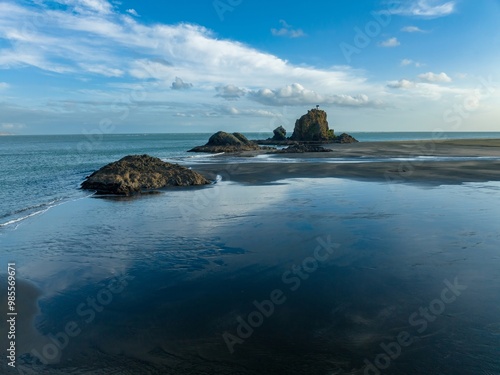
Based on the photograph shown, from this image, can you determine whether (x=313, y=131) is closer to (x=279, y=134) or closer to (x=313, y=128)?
(x=313, y=128)

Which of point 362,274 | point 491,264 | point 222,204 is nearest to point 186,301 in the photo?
point 362,274

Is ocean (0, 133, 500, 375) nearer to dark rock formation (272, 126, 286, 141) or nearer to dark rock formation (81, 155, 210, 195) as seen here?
dark rock formation (81, 155, 210, 195)

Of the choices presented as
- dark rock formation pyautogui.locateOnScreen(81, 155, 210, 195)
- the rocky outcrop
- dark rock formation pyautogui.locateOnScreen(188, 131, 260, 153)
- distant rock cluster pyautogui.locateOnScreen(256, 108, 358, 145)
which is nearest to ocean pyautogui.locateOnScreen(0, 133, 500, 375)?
dark rock formation pyautogui.locateOnScreen(81, 155, 210, 195)

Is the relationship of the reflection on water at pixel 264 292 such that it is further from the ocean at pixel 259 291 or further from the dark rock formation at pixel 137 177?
the dark rock formation at pixel 137 177

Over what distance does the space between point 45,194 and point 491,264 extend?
2529 centimetres

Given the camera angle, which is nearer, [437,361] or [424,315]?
[437,361]

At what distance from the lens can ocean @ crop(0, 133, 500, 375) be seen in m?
5.88

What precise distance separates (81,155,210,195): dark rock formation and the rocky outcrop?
10098 centimetres

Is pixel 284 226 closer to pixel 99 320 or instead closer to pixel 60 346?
pixel 99 320

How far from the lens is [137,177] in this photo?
25031 millimetres

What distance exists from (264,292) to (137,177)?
742 inches

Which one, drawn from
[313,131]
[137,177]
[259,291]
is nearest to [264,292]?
[259,291]

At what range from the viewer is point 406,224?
13.9 meters

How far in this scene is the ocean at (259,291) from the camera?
19.3ft
